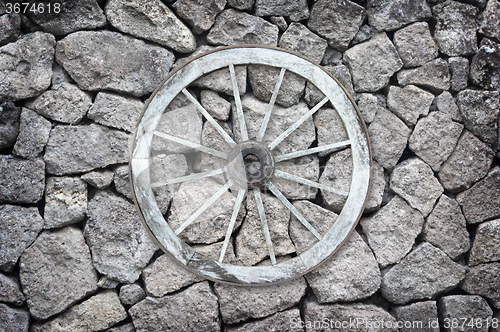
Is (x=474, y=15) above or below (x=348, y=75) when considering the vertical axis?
above

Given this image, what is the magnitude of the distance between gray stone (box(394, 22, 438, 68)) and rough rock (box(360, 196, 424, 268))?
98cm

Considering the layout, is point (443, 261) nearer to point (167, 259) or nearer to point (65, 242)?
point (167, 259)

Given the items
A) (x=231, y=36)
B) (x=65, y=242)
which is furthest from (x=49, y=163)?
(x=231, y=36)

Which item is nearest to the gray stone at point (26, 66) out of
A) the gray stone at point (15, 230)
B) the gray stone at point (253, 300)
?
the gray stone at point (15, 230)

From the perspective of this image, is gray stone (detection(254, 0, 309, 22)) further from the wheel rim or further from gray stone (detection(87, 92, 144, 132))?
gray stone (detection(87, 92, 144, 132))

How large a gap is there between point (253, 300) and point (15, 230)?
1507mm

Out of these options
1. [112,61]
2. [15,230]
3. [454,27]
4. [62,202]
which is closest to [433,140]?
[454,27]

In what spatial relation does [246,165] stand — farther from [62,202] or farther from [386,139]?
[62,202]

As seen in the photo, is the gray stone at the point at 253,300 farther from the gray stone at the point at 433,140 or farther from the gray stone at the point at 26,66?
the gray stone at the point at 26,66

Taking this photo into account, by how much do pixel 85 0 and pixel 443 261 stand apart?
114 inches

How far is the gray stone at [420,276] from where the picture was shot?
2.45 m

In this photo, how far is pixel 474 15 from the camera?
2.55 meters

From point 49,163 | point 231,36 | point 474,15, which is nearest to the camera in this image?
point 49,163

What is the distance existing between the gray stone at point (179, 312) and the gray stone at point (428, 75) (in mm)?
1996
